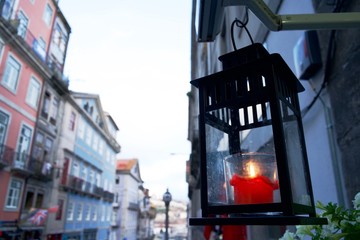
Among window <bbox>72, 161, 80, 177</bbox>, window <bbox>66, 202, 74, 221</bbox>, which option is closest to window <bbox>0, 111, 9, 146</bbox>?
window <bbox>72, 161, 80, 177</bbox>

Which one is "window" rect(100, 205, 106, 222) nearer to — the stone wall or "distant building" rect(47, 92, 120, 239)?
"distant building" rect(47, 92, 120, 239)

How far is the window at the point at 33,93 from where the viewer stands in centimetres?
1761

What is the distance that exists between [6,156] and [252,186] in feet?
54.9

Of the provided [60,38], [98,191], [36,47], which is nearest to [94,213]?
[98,191]

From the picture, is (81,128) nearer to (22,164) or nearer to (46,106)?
(46,106)

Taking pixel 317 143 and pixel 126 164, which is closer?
pixel 317 143

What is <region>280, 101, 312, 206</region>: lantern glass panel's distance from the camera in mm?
1143

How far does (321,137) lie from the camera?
102 inches

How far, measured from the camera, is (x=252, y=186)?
3.71 ft

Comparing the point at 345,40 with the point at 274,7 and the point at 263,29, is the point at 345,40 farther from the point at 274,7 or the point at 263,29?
the point at 263,29

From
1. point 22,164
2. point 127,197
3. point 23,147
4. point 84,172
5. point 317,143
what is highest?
point 84,172

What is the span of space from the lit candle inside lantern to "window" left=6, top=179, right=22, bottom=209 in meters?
17.4

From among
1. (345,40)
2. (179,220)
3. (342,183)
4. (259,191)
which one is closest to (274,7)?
(345,40)

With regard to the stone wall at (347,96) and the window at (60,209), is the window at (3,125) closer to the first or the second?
the window at (60,209)
